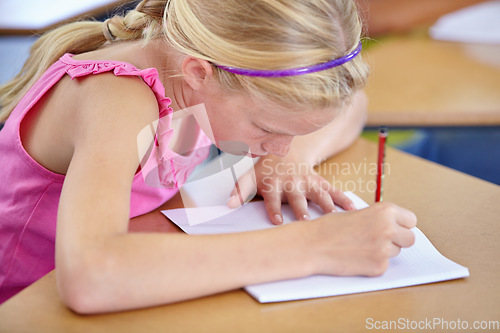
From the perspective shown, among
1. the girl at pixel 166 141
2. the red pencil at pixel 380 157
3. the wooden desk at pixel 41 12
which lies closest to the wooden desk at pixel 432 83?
the red pencil at pixel 380 157

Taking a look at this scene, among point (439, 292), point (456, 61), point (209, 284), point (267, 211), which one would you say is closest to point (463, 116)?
point (456, 61)

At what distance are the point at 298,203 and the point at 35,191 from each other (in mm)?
435

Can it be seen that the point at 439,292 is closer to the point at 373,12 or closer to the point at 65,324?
the point at 65,324

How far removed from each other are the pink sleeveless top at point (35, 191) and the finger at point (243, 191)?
12cm

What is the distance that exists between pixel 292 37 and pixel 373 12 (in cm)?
191

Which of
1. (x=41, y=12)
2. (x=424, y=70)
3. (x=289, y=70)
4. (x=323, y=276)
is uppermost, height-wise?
(x=289, y=70)

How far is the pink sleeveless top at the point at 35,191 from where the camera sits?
0.96 metres

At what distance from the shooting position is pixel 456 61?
7.04 ft

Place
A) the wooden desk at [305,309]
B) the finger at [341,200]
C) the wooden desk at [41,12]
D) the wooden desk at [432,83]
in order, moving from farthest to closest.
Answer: the wooden desk at [41,12], the wooden desk at [432,83], the finger at [341,200], the wooden desk at [305,309]

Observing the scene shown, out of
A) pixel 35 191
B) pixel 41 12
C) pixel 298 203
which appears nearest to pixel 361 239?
pixel 298 203

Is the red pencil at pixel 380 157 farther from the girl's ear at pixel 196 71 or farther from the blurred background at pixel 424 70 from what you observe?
the blurred background at pixel 424 70

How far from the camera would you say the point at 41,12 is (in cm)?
194

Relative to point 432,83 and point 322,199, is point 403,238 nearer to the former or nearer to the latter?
point 322,199

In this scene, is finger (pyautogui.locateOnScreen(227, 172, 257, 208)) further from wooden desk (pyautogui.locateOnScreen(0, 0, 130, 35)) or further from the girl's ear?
wooden desk (pyautogui.locateOnScreen(0, 0, 130, 35))
